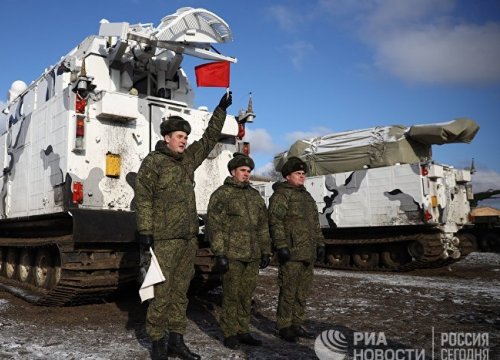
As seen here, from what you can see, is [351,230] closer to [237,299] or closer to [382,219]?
[382,219]

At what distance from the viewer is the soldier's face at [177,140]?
13.7 feet

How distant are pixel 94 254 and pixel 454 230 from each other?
8.95 meters

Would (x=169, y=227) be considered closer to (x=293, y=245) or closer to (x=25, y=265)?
(x=293, y=245)

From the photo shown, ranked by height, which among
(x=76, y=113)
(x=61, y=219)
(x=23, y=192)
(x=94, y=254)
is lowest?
(x=94, y=254)

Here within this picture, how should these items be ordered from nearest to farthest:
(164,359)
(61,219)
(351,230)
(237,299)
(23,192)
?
(164,359) < (237,299) < (61,219) < (23,192) < (351,230)

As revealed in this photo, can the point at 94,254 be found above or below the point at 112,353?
above

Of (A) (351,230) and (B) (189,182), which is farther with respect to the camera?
(A) (351,230)

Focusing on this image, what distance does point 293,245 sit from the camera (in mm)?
4773

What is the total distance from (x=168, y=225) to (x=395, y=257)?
8.99 metres

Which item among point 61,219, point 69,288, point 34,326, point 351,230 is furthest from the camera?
point 351,230

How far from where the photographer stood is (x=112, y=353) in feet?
13.1

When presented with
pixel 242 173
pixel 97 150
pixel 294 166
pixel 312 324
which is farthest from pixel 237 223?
pixel 97 150

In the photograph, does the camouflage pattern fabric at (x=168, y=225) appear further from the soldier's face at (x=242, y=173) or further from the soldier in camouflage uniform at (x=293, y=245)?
the soldier in camouflage uniform at (x=293, y=245)

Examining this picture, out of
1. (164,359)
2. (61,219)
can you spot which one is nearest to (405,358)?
(164,359)
